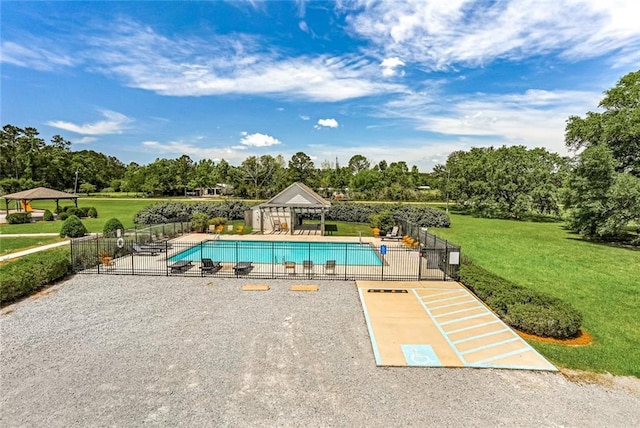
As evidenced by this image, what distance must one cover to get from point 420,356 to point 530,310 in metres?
4.10

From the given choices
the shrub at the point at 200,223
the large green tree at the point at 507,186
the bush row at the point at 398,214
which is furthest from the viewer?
the large green tree at the point at 507,186

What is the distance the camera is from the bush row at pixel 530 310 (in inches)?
365

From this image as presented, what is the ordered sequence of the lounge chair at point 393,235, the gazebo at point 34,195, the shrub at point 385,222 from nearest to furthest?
the lounge chair at point 393,235 < the shrub at point 385,222 < the gazebo at point 34,195

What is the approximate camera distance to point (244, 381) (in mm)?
6918

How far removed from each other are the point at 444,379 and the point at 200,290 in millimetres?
9178

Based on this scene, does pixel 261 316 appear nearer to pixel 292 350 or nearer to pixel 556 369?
pixel 292 350

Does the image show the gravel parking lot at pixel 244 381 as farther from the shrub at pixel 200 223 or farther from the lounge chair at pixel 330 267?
the shrub at pixel 200 223

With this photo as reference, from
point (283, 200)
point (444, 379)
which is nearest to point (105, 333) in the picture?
point (444, 379)

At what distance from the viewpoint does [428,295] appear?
41.2 feet

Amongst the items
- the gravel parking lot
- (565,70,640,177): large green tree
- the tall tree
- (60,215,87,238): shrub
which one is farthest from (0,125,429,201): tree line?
the gravel parking lot

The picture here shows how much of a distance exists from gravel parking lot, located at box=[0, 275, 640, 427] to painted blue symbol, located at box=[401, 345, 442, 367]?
324mm

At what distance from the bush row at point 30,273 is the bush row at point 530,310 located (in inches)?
618

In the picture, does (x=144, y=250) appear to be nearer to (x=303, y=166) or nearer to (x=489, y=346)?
(x=489, y=346)

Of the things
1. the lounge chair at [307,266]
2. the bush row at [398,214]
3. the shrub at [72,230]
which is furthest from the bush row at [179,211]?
the lounge chair at [307,266]
